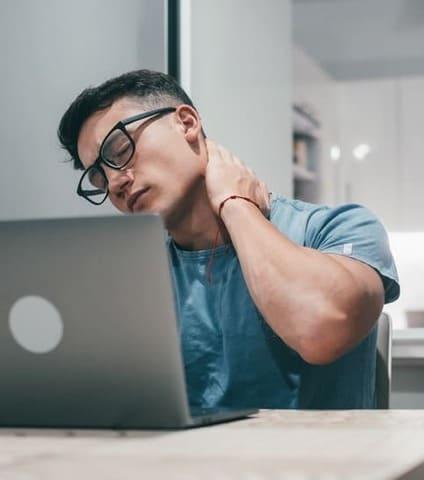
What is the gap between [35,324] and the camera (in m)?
0.94

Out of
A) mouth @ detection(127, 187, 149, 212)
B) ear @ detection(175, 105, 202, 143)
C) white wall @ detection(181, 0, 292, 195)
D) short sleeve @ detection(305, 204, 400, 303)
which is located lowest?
short sleeve @ detection(305, 204, 400, 303)

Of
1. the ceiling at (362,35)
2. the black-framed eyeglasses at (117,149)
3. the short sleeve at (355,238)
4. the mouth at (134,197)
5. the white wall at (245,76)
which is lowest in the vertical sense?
the short sleeve at (355,238)

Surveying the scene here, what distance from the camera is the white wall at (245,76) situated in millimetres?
2840

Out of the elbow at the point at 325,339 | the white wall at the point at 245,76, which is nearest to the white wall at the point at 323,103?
the white wall at the point at 245,76

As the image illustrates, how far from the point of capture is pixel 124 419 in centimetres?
94

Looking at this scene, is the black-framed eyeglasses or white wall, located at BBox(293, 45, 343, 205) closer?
the black-framed eyeglasses

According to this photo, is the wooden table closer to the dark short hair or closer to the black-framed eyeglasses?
the black-framed eyeglasses

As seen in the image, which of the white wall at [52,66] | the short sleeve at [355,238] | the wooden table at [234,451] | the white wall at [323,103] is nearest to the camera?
the wooden table at [234,451]

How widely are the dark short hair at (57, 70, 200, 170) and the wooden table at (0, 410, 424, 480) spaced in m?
0.85

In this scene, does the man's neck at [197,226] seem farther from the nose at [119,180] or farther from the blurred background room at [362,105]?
the blurred background room at [362,105]

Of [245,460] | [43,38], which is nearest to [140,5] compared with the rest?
[43,38]

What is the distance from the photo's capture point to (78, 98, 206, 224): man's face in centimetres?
165

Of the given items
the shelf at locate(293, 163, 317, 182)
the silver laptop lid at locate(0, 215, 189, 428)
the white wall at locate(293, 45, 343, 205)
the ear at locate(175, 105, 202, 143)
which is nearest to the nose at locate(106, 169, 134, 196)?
the ear at locate(175, 105, 202, 143)

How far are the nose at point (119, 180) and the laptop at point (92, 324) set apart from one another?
71 cm
